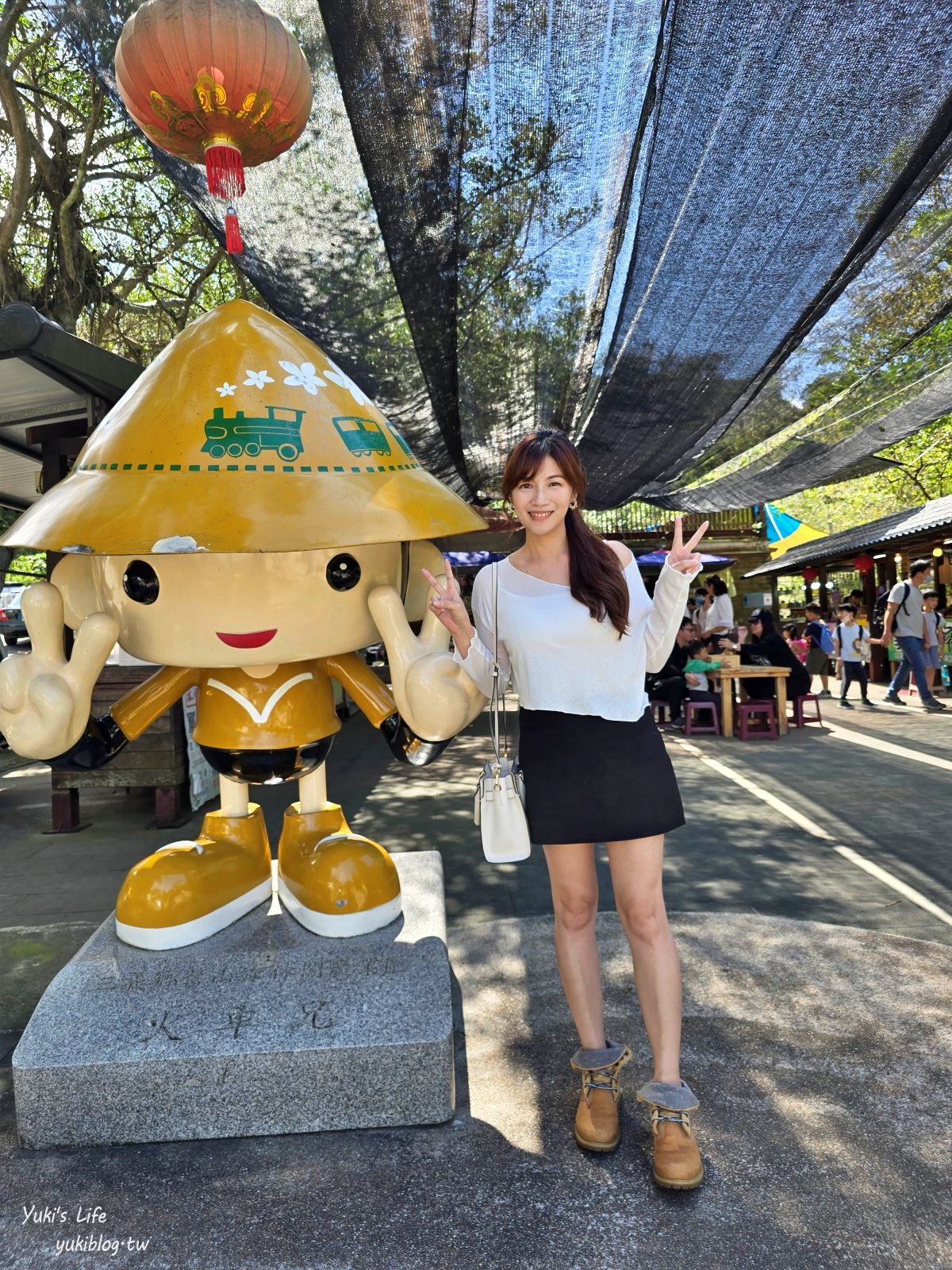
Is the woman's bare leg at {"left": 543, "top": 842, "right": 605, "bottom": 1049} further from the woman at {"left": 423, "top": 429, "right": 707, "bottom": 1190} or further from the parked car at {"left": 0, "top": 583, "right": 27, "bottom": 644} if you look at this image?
the parked car at {"left": 0, "top": 583, "right": 27, "bottom": 644}

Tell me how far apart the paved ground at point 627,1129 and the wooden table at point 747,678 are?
3843 mm

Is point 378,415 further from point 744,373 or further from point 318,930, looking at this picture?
point 744,373

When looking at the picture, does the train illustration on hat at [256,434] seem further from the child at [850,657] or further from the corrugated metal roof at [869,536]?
the corrugated metal roof at [869,536]

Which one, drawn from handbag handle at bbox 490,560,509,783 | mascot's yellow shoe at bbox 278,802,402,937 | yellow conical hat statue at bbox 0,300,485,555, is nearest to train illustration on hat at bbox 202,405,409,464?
yellow conical hat statue at bbox 0,300,485,555

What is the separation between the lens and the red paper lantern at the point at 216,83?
2416 millimetres

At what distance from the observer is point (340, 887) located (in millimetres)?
2680

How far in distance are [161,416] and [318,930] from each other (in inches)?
63.5

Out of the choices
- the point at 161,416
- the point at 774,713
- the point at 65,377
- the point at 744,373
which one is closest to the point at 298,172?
the point at 65,377

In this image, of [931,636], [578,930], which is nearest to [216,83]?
[578,930]

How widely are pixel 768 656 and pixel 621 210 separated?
5777mm

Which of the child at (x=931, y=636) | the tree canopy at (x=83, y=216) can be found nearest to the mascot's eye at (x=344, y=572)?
the tree canopy at (x=83, y=216)

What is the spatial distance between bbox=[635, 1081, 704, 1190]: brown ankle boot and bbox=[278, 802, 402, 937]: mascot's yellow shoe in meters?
0.99

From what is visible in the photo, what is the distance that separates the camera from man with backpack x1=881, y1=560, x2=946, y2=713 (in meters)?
9.60

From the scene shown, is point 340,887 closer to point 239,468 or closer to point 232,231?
point 239,468
